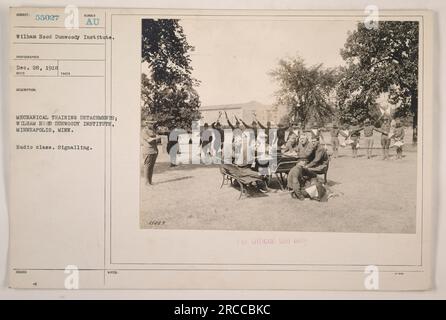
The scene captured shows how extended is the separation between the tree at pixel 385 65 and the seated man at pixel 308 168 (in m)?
0.44

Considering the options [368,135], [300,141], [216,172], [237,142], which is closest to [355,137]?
[368,135]

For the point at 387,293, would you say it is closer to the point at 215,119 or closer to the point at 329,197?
the point at 329,197

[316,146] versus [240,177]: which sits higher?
[316,146]

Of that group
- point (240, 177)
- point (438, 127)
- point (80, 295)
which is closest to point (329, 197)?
point (240, 177)

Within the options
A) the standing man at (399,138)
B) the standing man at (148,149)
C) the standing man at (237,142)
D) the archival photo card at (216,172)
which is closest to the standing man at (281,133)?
the archival photo card at (216,172)

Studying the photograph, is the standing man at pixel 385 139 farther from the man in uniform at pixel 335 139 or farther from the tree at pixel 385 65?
the man in uniform at pixel 335 139

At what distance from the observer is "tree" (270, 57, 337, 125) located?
3.09 meters

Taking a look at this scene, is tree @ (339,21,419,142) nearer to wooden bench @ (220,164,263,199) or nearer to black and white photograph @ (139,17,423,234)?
black and white photograph @ (139,17,423,234)

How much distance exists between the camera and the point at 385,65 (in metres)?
3.10

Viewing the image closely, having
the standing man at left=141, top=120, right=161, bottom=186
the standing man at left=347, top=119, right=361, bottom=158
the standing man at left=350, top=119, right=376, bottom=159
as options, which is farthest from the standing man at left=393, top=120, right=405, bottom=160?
the standing man at left=141, top=120, right=161, bottom=186

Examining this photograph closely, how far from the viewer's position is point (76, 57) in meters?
3.05

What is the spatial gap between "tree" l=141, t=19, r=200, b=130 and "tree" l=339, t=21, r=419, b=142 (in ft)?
3.69

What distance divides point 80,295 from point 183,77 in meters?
1.77

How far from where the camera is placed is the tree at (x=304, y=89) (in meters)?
3.09
